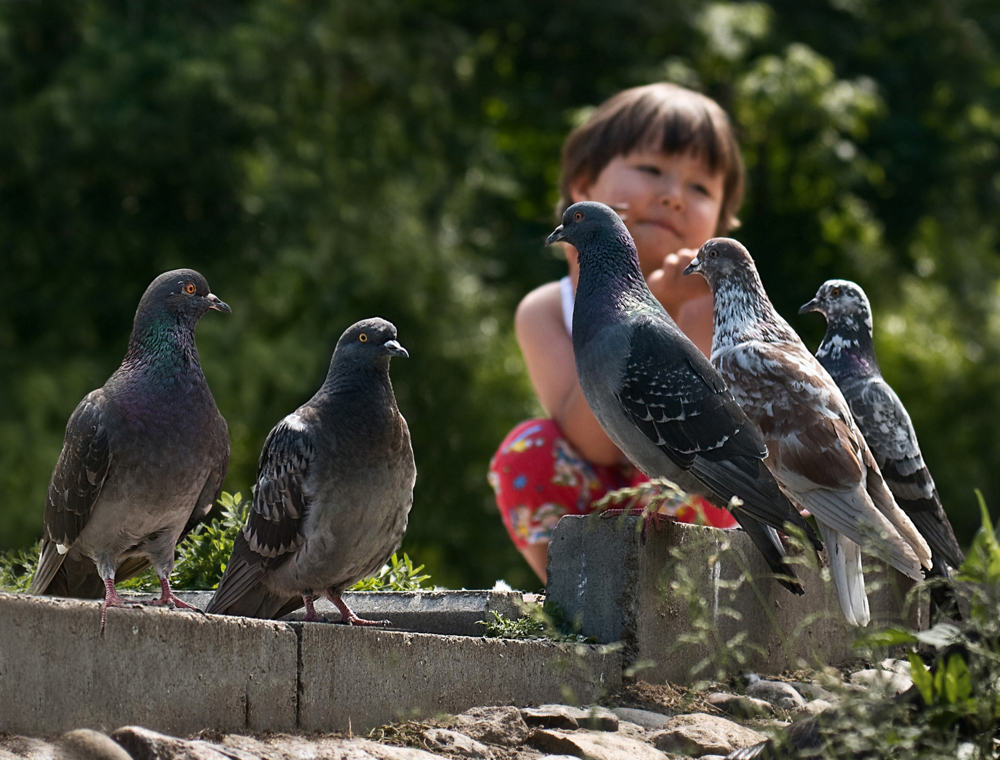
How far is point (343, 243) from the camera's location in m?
10.1

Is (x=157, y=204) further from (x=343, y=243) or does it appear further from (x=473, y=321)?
(x=473, y=321)

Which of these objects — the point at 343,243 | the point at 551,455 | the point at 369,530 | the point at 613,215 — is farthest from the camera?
the point at 343,243

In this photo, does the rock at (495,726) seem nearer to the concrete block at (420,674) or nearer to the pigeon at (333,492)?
the concrete block at (420,674)

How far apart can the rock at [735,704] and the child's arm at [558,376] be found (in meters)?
1.73

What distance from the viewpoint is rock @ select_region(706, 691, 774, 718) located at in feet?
10.4

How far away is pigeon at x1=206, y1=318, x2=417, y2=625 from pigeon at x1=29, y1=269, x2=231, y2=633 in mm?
186

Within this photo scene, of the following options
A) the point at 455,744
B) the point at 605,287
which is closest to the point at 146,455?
the point at 455,744

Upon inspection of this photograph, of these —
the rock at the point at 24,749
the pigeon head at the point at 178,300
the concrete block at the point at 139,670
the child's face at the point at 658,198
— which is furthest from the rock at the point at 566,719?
the child's face at the point at 658,198

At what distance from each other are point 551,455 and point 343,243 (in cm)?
545

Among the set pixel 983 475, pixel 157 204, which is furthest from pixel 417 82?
pixel 983 475

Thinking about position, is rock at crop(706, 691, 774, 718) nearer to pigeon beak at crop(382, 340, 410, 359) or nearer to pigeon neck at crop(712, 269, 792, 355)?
pigeon neck at crop(712, 269, 792, 355)

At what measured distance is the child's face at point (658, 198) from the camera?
196 inches

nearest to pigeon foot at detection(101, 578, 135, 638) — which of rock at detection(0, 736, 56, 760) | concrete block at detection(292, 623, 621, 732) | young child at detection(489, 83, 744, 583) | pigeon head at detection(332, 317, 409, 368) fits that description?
rock at detection(0, 736, 56, 760)

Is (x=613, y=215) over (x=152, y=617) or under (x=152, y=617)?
over
